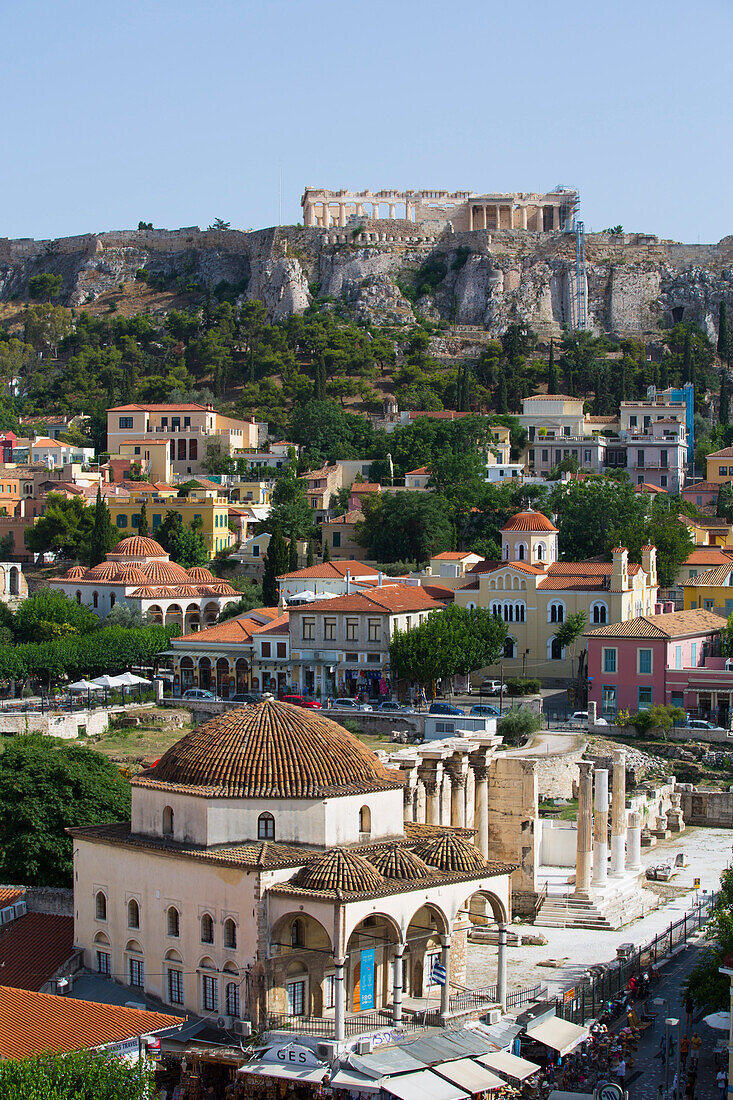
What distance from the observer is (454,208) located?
140 metres

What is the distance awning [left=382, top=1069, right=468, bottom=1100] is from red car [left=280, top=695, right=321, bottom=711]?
33486mm

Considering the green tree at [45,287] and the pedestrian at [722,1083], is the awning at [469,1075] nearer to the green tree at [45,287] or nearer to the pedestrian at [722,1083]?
the pedestrian at [722,1083]

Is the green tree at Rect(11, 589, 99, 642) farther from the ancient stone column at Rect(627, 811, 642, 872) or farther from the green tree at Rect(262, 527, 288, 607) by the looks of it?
the ancient stone column at Rect(627, 811, 642, 872)

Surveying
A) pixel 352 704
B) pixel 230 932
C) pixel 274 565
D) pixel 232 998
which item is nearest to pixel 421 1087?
pixel 232 998

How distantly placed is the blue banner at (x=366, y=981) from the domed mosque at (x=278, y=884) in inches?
1.1

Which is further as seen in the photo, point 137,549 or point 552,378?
point 552,378

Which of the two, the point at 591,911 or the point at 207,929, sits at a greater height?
the point at 207,929

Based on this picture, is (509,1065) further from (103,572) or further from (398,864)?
(103,572)

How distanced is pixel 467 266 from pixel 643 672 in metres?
73.0

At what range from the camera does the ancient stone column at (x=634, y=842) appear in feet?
154

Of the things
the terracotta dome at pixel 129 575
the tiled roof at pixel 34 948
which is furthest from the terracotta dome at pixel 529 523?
the tiled roof at pixel 34 948

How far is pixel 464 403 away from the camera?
4311 inches

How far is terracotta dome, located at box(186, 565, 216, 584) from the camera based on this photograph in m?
81.4

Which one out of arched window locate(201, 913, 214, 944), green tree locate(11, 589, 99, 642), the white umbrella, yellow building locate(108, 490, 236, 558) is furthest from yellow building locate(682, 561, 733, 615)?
arched window locate(201, 913, 214, 944)
